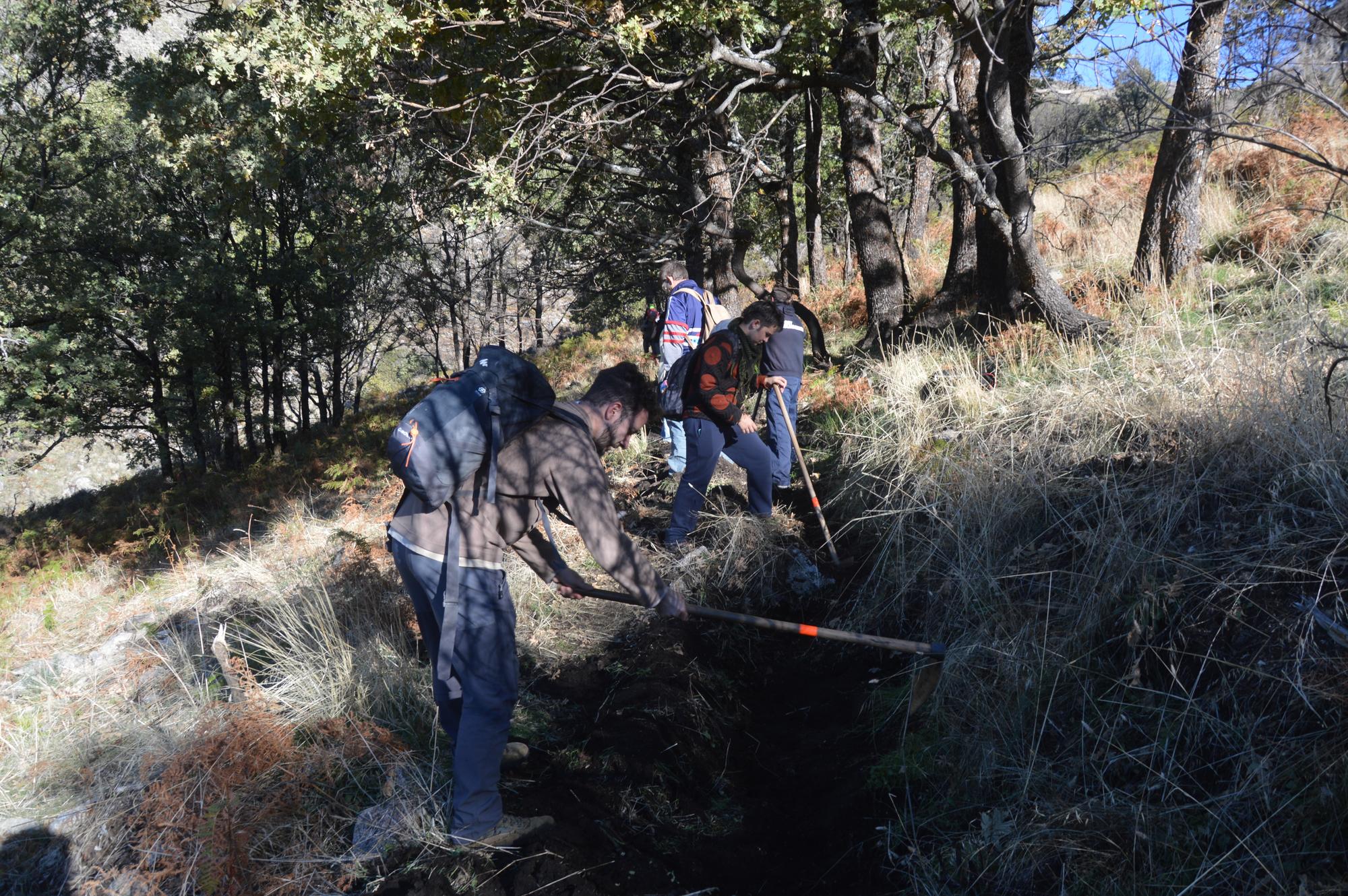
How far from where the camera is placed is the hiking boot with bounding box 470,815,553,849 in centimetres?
341

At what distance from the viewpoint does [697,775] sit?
4.19 meters

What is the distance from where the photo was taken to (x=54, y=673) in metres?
5.77

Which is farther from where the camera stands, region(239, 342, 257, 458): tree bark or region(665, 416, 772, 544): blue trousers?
region(239, 342, 257, 458): tree bark

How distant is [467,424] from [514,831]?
69.1 inches

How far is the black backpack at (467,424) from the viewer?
3.13 metres

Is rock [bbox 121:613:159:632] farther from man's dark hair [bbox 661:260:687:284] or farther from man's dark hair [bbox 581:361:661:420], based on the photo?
man's dark hair [bbox 661:260:687:284]

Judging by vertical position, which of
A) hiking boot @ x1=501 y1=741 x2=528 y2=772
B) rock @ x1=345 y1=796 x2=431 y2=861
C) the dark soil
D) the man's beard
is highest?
the man's beard

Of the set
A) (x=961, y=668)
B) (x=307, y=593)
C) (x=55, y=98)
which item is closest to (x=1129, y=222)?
(x=961, y=668)

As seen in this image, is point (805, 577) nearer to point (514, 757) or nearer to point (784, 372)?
point (784, 372)

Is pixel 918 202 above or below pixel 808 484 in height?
above

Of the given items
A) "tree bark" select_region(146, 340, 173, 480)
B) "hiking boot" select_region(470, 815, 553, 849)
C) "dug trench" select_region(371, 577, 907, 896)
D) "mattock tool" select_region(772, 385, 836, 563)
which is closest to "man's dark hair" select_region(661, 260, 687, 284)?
"mattock tool" select_region(772, 385, 836, 563)

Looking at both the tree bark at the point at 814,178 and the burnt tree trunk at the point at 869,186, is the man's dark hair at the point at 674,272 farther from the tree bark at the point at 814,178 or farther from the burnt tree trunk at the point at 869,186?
the tree bark at the point at 814,178

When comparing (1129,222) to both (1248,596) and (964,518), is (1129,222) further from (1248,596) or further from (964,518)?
(1248,596)

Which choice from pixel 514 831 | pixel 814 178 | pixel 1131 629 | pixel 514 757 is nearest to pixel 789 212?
pixel 814 178
